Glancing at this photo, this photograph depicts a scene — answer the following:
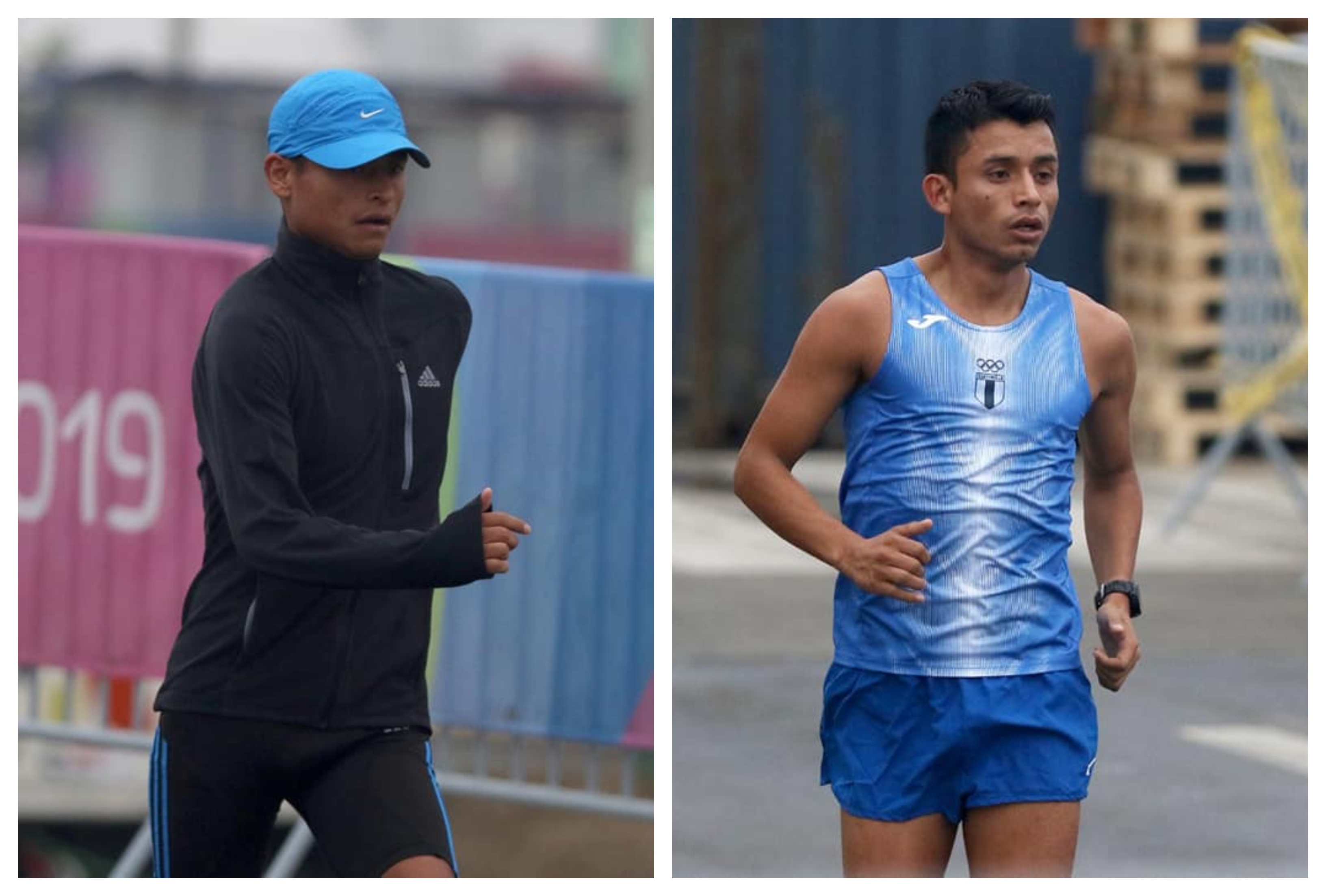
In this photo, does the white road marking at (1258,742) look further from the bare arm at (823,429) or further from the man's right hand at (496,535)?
the man's right hand at (496,535)

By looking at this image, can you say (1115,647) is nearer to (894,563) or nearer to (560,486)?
(894,563)

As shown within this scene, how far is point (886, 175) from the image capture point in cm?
1631

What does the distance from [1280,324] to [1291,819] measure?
5405mm

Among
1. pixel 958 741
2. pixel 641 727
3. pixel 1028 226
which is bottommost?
pixel 641 727

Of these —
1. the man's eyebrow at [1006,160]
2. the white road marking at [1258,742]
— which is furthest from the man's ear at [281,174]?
the white road marking at [1258,742]

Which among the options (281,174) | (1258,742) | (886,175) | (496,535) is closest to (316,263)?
(281,174)

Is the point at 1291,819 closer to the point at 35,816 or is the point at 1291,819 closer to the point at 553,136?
the point at 35,816

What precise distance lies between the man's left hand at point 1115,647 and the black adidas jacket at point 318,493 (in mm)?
971

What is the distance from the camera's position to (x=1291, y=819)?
737cm

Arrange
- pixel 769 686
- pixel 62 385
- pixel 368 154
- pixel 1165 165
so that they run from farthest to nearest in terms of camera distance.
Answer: pixel 1165 165, pixel 769 686, pixel 62 385, pixel 368 154

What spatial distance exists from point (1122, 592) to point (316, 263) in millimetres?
1328

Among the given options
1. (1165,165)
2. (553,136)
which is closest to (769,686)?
(1165,165)

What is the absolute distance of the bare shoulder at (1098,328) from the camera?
4.06 m
